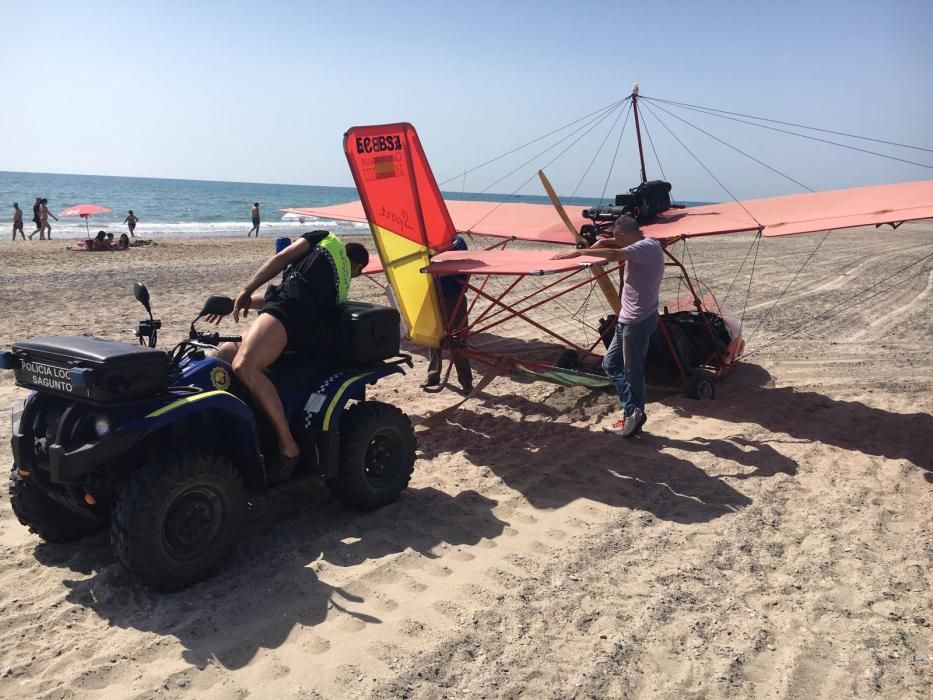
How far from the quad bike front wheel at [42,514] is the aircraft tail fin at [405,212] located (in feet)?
10.5

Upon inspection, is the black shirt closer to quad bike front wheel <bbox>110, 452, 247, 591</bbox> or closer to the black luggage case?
the black luggage case

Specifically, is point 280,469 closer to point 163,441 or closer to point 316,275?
point 163,441

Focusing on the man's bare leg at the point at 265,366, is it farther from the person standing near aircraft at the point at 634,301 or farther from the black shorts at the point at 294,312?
the person standing near aircraft at the point at 634,301

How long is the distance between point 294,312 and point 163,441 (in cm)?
102

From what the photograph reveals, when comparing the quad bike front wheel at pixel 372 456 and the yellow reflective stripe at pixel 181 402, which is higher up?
the yellow reflective stripe at pixel 181 402

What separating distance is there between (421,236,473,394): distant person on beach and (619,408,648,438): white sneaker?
5.94ft

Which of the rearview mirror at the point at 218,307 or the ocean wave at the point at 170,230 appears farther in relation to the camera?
the ocean wave at the point at 170,230

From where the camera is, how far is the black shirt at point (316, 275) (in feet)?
A: 13.6

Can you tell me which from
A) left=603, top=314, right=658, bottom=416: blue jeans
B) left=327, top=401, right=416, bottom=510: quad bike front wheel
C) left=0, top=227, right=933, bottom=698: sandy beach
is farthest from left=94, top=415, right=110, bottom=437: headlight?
left=603, top=314, right=658, bottom=416: blue jeans

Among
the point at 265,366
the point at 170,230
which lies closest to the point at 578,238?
the point at 265,366

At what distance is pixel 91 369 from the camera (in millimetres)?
3158

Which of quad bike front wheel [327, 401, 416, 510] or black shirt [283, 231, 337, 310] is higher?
black shirt [283, 231, 337, 310]

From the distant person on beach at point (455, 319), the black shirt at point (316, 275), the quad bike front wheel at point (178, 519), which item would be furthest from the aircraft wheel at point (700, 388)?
the quad bike front wheel at point (178, 519)

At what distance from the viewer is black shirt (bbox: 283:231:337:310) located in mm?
4133
